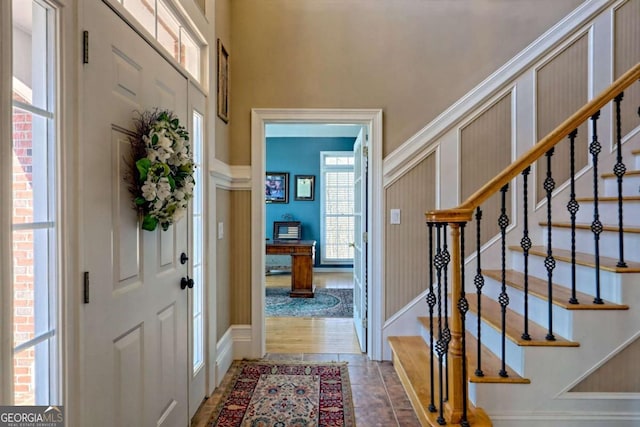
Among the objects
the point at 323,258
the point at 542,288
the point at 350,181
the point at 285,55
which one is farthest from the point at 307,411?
the point at 350,181

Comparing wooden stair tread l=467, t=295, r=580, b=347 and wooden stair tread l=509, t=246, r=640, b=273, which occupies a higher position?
wooden stair tread l=509, t=246, r=640, b=273

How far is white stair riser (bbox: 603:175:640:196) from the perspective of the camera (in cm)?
249

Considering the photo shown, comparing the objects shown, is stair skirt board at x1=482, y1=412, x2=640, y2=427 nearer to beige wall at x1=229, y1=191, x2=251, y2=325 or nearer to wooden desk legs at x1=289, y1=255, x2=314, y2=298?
beige wall at x1=229, y1=191, x2=251, y2=325

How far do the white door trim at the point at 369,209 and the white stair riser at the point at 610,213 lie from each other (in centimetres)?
156

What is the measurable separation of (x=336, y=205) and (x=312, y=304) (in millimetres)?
2959

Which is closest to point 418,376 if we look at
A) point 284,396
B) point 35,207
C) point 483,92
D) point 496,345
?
point 496,345

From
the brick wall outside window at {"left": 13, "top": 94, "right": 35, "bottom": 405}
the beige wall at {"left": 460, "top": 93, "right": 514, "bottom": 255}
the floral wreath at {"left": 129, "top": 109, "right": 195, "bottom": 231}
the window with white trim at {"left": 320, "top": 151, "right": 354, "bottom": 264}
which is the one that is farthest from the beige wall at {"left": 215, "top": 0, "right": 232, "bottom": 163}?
the window with white trim at {"left": 320, "top": 151, "right": 354, "bottom": 264}

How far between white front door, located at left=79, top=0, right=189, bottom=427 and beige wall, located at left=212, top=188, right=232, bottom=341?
2.82 feet

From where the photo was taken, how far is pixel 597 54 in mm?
2898

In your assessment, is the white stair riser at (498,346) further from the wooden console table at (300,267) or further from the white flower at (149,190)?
the wooden console table at (300,267)

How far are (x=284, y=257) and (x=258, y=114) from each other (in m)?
3.77

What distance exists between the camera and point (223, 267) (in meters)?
2.88

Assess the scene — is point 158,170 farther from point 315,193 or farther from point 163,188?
point 315,193

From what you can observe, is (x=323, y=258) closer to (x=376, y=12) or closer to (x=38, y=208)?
(x=376, y=12)
